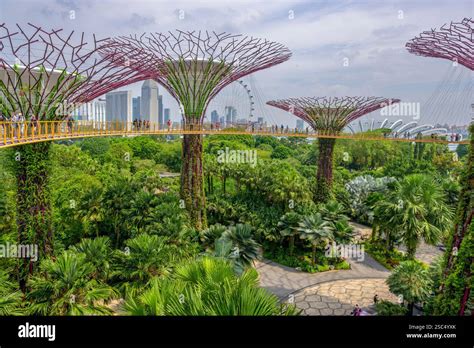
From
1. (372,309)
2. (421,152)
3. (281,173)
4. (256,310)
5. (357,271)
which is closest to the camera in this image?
(256,310)

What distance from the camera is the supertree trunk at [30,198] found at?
11.4 metres

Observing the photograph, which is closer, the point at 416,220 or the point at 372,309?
the point at 372,309

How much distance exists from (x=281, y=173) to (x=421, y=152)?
34.3 metres

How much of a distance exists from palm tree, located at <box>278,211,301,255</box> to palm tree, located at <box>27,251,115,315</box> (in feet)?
32.7

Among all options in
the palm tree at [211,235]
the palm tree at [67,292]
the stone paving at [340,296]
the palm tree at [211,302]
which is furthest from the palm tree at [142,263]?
the stone paving at [340,296]

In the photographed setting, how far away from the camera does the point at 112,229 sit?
18.3 m

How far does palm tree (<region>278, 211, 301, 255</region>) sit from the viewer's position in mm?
17391

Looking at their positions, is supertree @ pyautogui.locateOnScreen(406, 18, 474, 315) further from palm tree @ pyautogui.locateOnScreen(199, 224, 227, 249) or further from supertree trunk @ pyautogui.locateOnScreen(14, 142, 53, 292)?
supertree trunk @ pyautogui.locateOnScreen(14, 142, 53, 292)

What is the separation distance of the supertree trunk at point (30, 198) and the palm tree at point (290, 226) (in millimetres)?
11084

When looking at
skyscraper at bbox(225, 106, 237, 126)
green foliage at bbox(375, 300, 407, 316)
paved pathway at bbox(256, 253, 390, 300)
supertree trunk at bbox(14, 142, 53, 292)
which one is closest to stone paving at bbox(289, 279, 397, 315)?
paved pathway at bbox(256, 253, 390, 300)

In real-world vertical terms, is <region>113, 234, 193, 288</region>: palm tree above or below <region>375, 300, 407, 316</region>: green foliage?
above
